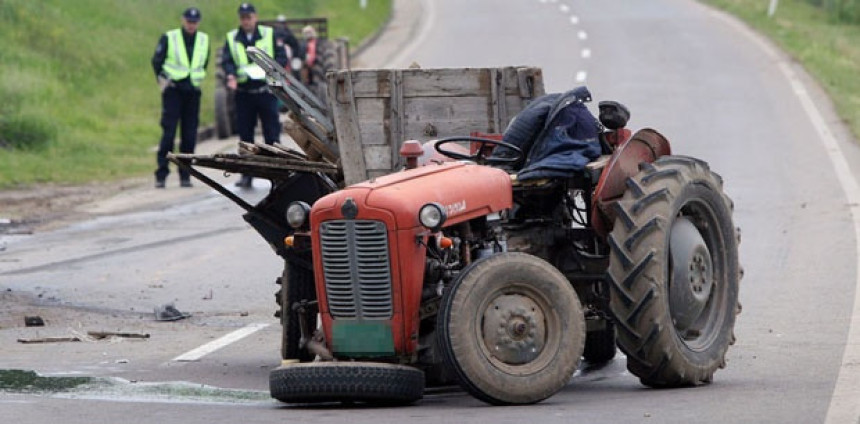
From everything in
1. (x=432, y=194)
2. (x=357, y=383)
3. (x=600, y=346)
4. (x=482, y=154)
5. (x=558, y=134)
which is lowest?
(x=600, y=346)

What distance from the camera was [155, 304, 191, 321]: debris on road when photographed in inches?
528

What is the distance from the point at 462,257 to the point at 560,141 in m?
0.99

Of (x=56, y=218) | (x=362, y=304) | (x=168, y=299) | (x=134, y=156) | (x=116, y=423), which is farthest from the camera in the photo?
(x=134, y=156)

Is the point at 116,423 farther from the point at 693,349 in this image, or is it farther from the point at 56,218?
the point at 56,218

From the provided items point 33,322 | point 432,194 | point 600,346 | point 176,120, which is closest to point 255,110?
point 176,120

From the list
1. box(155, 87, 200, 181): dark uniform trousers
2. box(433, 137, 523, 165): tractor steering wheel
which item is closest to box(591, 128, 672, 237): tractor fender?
box(433, 137, 523, 165): tractor steering wheel

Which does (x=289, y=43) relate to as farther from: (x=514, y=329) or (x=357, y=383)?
(x=357, y=383)

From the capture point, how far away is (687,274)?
10.2m

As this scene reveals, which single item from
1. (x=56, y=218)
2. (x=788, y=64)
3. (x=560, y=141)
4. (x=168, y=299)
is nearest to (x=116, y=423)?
(x=560, y=141)

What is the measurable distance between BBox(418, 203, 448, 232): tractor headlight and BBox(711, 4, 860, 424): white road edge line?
6.49 feet

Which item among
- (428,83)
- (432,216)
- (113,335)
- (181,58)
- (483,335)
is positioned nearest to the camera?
(432,216)

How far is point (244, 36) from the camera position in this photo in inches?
906

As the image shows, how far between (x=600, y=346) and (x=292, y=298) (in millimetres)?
1894

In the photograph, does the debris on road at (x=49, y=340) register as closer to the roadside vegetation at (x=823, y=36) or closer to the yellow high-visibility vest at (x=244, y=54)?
the yellow high-visibility vest at (x=244, y=54)
